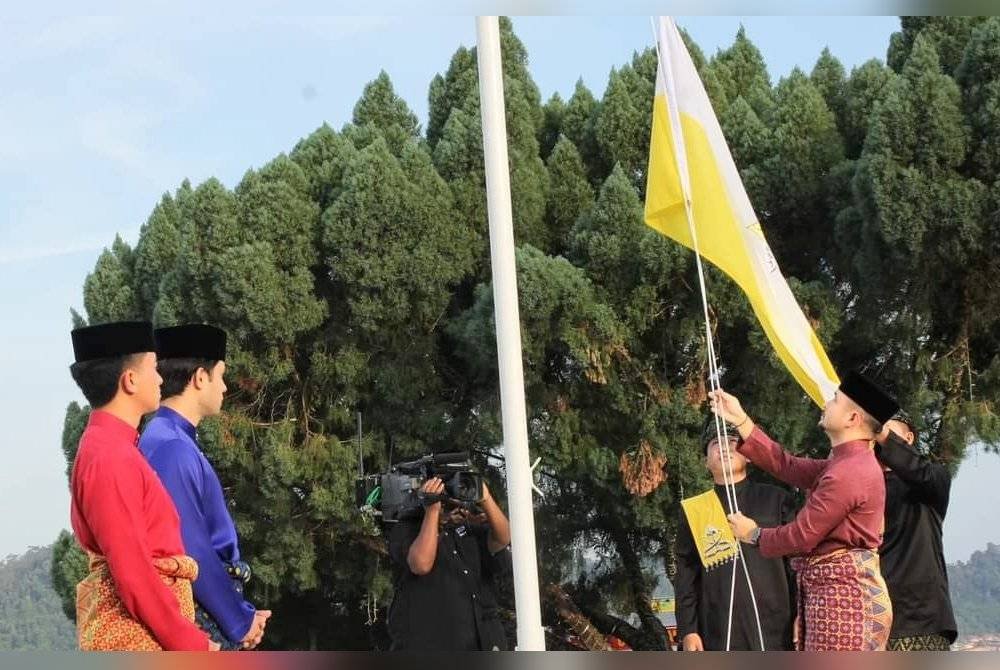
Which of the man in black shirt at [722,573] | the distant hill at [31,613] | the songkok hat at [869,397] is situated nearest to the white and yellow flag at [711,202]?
the man in black shirt at [722,573]

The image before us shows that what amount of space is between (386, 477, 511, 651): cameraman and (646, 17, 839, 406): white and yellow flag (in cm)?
115

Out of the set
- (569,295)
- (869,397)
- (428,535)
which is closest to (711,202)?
(869,397)

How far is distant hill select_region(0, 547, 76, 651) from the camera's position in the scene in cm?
895

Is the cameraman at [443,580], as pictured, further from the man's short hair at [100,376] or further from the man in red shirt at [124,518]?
the man's short hair at [100,376]

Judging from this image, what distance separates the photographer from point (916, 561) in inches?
191

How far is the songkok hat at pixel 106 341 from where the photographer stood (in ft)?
12.8

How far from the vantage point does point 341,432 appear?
8.55 m

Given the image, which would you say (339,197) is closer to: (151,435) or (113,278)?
(113,278)

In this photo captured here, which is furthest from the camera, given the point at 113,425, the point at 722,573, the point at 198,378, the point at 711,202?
the point at 711,202

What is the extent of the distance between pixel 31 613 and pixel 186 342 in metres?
5.55

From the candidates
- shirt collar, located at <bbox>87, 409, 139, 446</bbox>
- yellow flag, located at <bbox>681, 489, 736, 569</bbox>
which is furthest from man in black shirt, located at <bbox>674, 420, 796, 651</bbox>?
shirt collar, located at <bbox>87, 409, 139, 446</bbox>

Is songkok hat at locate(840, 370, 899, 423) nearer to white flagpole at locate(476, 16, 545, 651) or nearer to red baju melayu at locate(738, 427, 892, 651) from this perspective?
red baju melayu at locate(738, 427, 892, 651)

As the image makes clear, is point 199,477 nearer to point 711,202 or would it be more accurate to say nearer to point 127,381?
point 127,381

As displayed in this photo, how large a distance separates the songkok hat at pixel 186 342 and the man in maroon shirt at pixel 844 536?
66.1 inches
